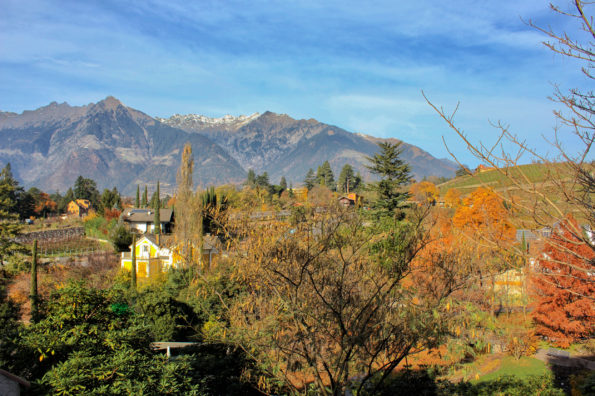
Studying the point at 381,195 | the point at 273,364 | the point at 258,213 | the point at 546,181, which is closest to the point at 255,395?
the point at 273,364

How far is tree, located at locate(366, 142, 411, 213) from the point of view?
31891 mm

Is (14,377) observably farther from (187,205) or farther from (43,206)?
(43,206)

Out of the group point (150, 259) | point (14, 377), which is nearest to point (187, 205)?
point (150, 259)

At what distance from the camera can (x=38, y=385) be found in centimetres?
589

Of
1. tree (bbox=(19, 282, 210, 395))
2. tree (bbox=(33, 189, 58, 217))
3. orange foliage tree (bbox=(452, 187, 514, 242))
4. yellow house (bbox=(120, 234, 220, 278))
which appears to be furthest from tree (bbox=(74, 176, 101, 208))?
tree (bbox=(19, 282, 210, 395))

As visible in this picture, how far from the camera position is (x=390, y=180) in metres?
32.2

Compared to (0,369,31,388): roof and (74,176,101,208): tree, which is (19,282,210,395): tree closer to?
(0,369,31,388): roof

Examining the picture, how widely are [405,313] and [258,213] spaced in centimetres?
323

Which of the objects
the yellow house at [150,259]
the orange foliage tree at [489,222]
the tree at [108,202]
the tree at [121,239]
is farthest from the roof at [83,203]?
the orange foliage tree at [489,222]

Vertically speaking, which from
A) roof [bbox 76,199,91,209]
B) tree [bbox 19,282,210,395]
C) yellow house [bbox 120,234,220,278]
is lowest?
yellow house [bbox 120,234,220,278]

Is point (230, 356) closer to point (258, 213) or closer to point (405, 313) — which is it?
point (258, 213)

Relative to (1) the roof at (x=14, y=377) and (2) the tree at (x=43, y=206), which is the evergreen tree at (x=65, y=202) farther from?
(1) the roof at (x=14, y=377)

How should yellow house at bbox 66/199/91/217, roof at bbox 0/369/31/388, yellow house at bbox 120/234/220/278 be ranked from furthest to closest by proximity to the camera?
yellow house at bbox 66/199/91/217 < yellow house at bbox 120/234/220/278 < roof at bbox 0/369/31/388

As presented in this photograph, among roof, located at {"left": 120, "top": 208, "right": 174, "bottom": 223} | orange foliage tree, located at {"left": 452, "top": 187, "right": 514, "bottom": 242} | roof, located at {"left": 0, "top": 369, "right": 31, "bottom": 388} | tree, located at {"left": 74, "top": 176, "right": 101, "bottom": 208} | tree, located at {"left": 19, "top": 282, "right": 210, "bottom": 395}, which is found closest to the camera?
orange foliage tree, located at {"left": 452, "top": 187, "right": 514, "bottom": 242}
